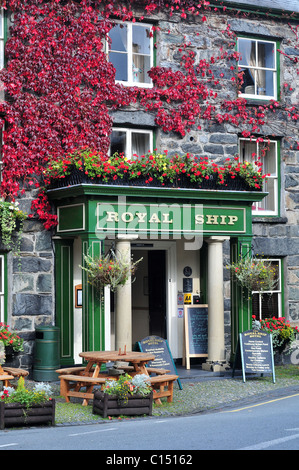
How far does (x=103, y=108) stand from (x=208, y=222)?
10.8 feet

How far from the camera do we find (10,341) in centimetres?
1545

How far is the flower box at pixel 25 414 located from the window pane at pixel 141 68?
8.85 metres

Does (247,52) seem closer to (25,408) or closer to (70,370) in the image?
(70,370)

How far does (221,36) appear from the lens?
18500 mm

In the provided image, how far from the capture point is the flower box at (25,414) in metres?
10.9

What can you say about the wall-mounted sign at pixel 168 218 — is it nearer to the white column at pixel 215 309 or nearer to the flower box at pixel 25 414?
the white column at pixel 215 309

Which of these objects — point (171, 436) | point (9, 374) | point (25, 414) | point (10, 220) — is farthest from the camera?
point (10, 220)

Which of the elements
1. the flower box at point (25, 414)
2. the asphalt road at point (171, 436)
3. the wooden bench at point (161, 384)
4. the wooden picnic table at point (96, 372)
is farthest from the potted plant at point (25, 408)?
the wooden bench at point (161, 384)

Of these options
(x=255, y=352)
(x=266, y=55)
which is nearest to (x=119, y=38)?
(x=266, y=55)

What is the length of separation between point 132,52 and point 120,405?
8.82 m

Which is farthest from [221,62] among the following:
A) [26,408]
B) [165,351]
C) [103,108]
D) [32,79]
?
[26,408]

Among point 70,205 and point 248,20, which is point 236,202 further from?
point 248,20

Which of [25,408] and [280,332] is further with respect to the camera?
[280,332]

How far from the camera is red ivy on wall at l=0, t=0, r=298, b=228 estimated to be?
16.0 meters
